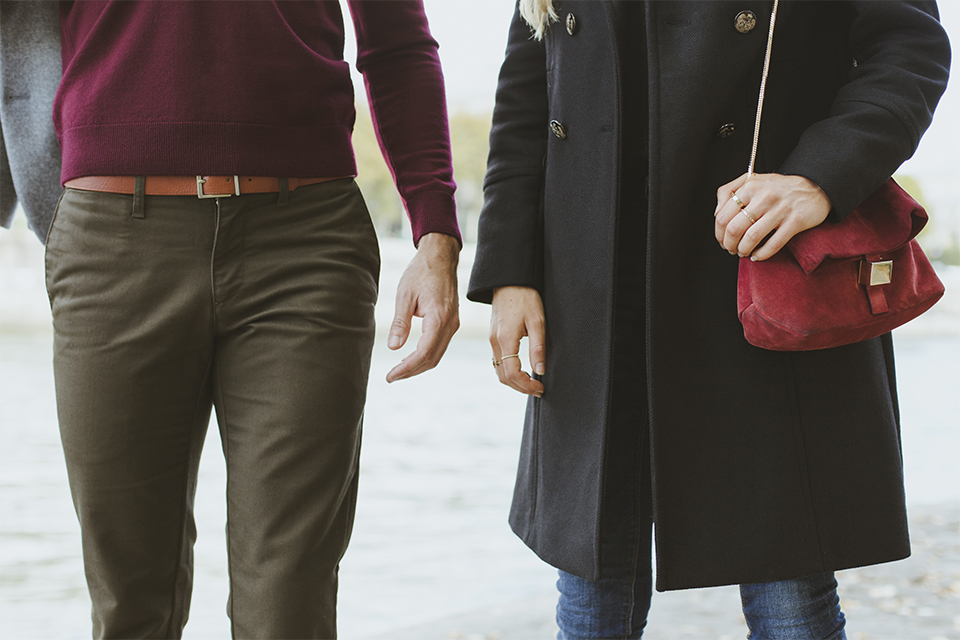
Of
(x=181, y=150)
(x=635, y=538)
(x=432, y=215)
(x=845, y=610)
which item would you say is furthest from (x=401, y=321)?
(x=845, y=610)

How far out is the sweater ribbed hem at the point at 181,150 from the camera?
3.33 ft

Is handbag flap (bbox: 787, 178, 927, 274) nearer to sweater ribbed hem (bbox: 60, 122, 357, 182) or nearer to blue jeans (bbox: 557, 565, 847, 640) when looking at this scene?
blue jeans (bbox: 557, 565, 847, 640)

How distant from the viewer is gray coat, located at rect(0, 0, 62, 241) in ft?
3.73

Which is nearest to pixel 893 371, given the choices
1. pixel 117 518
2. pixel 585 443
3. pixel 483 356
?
pixel 585 443

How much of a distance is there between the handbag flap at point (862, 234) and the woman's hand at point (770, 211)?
0.06 ft

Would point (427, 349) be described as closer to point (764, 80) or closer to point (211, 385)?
point (211, 385)

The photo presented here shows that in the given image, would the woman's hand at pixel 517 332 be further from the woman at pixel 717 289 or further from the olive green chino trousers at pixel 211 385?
the olive green chino trousers at pixel 211 385

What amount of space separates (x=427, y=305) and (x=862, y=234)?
567 millimetres

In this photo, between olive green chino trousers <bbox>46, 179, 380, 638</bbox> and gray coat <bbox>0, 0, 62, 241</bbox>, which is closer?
olive green chino trousers <bbox>46, 179, 380, 638</bbox>

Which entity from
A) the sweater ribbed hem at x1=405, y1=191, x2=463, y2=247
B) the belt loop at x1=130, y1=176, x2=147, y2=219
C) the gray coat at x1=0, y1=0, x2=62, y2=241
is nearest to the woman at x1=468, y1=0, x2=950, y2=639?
the sweater ribbed hem at x1=405, y1=191, x2=463, y2=247

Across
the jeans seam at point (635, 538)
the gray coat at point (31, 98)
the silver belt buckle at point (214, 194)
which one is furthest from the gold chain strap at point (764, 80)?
the gray coat at point (31, 98)

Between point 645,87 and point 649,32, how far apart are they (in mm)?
95

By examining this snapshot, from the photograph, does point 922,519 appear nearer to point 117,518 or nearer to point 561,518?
point 561,518

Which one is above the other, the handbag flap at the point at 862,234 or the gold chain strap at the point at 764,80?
the gold chain strap at the point at 764,80
